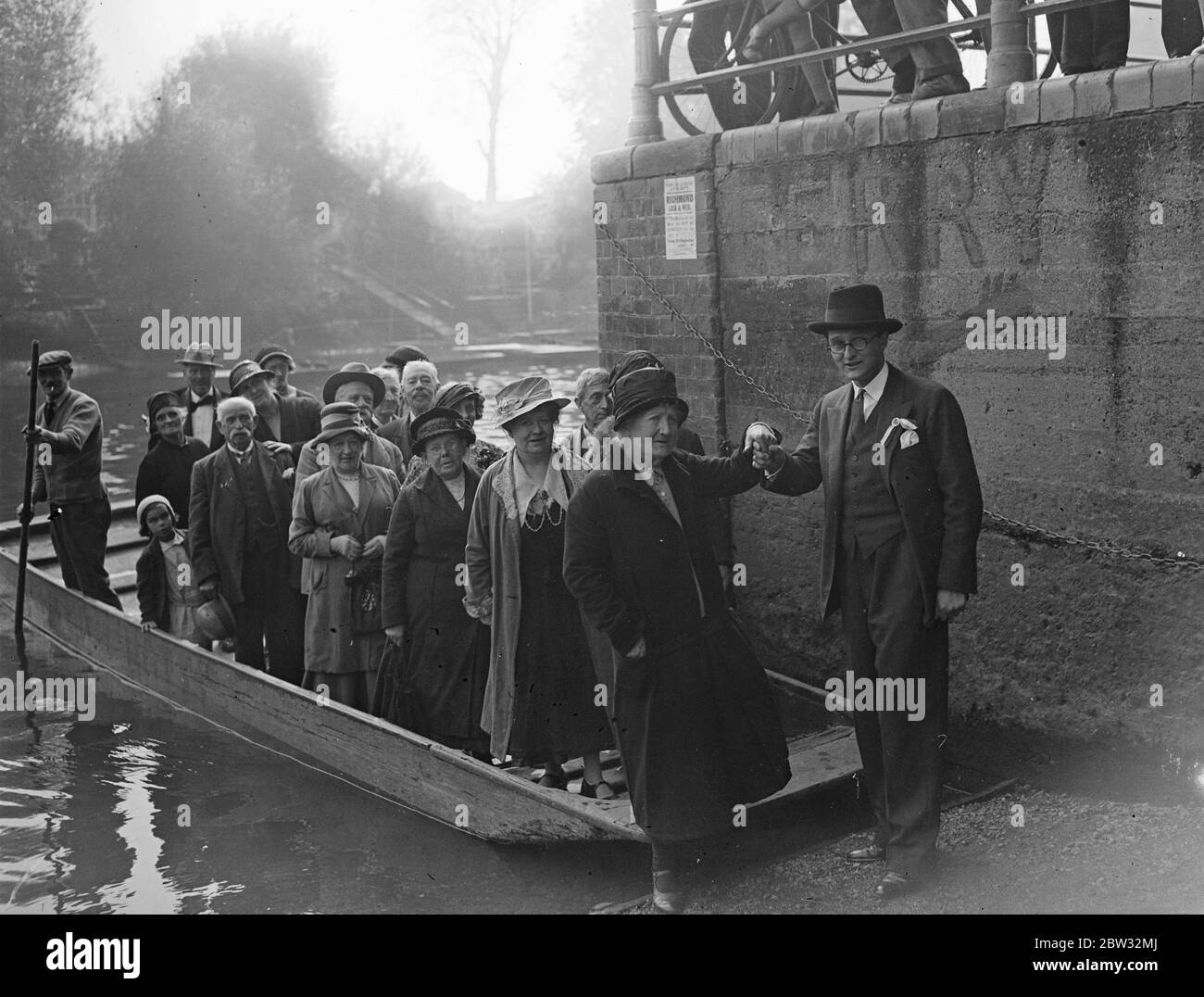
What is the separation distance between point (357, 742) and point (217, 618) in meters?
1.47

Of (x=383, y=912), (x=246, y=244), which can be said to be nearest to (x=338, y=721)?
(x=383, y=912)

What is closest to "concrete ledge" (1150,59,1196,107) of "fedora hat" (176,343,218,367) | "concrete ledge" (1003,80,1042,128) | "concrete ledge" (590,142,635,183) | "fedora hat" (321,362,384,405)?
"concrete ledge" (1003,80,1042,128)

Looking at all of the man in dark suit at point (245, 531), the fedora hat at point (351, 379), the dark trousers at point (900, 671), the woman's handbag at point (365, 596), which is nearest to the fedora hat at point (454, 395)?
the woman's handbag at point (365, 596)

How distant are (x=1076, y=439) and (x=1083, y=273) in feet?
2.50

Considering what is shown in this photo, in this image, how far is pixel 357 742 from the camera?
7672mm

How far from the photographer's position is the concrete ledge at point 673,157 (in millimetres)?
8305

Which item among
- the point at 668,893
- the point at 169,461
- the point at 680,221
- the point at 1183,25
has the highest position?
the point at 1183,25

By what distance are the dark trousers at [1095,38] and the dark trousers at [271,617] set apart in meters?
5.14

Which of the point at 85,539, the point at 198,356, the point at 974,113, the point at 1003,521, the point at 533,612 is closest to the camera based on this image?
the point at 533,612

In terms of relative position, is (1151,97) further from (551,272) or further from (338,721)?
(551,272)

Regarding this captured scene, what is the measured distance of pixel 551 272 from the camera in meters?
47.2

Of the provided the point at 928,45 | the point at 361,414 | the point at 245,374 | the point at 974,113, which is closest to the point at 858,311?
the point at 974,113

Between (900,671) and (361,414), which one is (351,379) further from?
(900,671)

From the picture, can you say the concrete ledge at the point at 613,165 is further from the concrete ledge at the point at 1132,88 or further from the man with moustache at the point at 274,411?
the concrete ledge at the point at 1132,88
